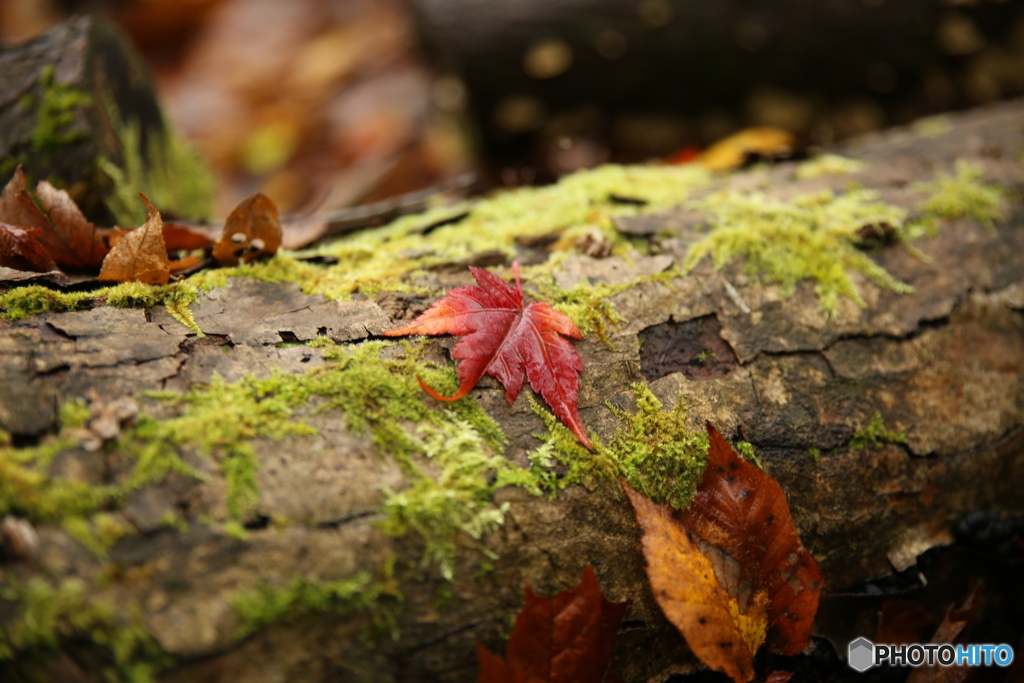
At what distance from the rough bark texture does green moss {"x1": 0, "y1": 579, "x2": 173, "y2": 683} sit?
20 millimetres

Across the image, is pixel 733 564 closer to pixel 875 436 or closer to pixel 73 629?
pixel 875 436

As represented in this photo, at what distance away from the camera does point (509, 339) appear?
4.85 ft

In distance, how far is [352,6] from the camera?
264 inches

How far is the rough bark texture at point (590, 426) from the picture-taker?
1085 millimetres

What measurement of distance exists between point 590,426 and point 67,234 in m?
1.46

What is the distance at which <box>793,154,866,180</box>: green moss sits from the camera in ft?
7.97

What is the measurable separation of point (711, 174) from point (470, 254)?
4.37ft

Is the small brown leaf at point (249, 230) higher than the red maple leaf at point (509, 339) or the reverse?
higher

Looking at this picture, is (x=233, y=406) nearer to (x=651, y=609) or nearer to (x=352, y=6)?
(x=651, y=609)

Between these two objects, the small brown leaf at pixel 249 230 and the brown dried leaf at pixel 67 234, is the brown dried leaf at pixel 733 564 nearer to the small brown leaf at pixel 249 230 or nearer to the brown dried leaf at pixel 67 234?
the small brown leaf at pixel 249 230

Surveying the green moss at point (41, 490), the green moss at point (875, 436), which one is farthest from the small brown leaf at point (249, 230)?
the green moss at point (875, 436)

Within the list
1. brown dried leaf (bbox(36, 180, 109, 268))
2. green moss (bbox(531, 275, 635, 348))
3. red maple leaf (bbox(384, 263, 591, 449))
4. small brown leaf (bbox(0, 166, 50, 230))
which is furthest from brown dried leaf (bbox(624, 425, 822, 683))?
small brown leaf (bbox(0, 166, 50, 230))

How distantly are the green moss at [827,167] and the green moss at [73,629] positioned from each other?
8.32ft

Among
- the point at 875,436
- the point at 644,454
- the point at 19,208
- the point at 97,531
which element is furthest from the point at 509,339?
the point at 19,208
